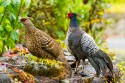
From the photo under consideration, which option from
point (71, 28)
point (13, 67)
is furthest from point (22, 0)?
point (13, 67)

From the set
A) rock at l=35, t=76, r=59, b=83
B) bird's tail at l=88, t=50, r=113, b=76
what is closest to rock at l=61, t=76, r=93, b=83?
rock at l=35, t=76, r=59, b=83

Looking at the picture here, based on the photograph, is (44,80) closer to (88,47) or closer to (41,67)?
(41,67)

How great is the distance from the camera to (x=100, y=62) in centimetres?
754

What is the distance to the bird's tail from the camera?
7504 mm

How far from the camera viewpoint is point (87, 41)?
752 centimetres

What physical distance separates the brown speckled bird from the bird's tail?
47cm

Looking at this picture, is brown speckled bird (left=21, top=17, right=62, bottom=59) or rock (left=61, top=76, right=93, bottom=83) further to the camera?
brown speckled bird (left=21, top=17, right=62, bottom=59)

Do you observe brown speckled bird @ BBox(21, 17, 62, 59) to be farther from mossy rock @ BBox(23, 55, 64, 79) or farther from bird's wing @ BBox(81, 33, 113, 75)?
bird's wing @ BBox(81, 33, 113, 75)

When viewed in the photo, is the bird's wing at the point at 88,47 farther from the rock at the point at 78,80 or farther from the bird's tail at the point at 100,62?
the rock at the point at 78,80

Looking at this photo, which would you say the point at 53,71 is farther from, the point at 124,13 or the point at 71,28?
the point at 124,13

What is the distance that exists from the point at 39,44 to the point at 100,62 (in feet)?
2.88

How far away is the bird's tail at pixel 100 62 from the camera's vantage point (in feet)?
24.6

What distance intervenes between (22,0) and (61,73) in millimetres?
1613

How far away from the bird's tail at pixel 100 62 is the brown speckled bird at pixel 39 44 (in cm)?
47
